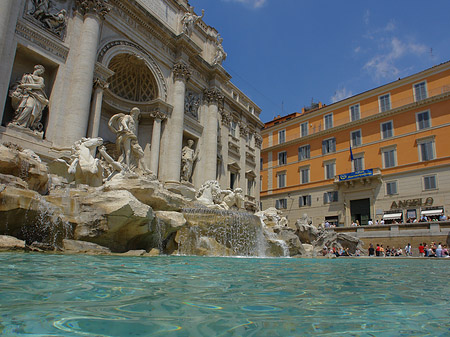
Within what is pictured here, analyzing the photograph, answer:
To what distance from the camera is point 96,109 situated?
16891 mm

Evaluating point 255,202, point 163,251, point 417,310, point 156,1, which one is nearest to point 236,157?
point 255,202

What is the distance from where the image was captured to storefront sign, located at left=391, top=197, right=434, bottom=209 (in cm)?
2628

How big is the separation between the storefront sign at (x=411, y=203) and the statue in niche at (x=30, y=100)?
86.3 ft

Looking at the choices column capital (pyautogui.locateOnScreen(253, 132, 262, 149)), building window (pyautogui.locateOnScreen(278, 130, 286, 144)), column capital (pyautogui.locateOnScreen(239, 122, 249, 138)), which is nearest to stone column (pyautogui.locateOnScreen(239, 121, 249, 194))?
column capital (pyautogui.locateOnScreen(239, 122, 249, 138))

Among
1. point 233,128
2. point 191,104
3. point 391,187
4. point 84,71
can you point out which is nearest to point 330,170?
point 391,187

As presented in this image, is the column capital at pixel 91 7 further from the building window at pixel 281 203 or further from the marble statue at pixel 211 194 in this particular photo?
the building window at pixel 281 203

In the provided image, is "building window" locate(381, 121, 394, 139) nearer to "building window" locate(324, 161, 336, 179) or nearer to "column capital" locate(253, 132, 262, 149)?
"building window" locate(324, 161, 336, 179)

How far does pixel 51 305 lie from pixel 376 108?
3386cm

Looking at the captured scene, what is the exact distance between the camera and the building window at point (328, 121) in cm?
3491

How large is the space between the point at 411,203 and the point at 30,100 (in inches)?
1067

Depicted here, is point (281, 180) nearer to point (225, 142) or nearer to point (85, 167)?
point (225, 142)

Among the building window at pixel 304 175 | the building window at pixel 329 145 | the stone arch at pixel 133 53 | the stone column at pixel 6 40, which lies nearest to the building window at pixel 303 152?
the building window at pixel 304 175

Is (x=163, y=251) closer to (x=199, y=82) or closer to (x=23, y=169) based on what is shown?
(x=23, y=169)

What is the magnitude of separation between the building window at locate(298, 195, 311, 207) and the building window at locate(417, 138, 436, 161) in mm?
10769
